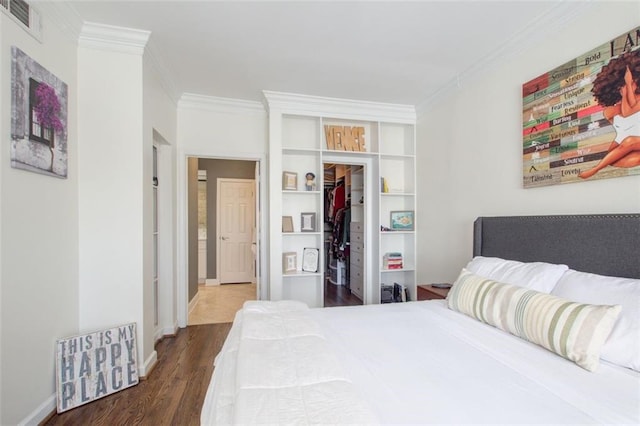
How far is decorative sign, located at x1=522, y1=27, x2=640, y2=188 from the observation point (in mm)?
1492

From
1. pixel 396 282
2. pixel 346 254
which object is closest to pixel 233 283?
pixel 346 254

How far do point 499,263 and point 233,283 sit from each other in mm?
4578

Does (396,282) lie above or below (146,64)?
below

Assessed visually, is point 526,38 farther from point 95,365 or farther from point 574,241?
point 95,365

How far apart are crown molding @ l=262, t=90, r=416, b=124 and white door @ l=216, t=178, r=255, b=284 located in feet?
8.33

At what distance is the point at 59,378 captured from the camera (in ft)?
5.92

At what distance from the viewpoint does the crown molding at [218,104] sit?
10.6 feet

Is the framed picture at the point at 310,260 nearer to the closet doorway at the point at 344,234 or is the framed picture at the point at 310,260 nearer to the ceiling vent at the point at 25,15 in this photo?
the closet doorway at the point at 344,234

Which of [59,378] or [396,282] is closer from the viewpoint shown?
[59,378]

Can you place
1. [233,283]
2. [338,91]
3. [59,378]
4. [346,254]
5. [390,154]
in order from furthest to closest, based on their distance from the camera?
[233,283] → [346,254] → [390,154] → [338,91] → [59,378]

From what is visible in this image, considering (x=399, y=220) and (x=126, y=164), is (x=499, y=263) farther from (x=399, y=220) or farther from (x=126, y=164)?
(x=126, y=164)

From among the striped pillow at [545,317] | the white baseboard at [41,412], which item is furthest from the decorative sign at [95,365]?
the striped pillow at [545,317]

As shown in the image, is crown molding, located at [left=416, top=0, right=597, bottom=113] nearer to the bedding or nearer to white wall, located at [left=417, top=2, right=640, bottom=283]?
white wall, located at [left=417, top=2, right=640, bottom=283]

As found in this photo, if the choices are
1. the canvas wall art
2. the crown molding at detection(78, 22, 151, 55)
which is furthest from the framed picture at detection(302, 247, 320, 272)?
the crown molding at detection(78, 22, 151, 55)
